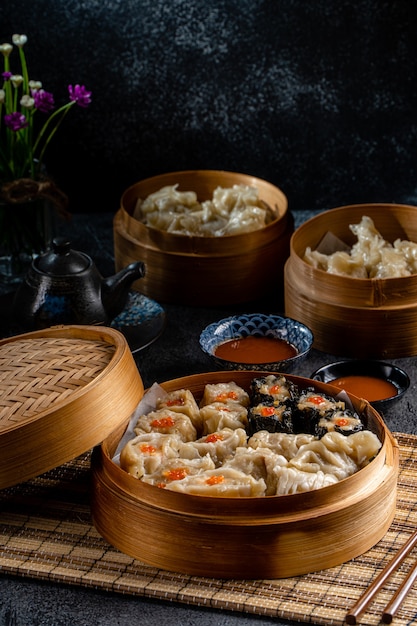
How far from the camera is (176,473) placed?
2.42 meters

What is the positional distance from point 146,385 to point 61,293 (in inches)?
15.8

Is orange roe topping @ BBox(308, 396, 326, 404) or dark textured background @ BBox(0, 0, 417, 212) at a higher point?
dark textured background @ BBox(0, 0, 417, 212)

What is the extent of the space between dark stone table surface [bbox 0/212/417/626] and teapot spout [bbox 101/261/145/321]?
0.17m

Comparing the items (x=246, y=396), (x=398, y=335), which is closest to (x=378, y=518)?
(x=246, y=396)

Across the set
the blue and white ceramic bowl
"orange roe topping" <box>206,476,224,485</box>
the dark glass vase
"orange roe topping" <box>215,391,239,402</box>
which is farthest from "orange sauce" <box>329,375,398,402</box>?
the dark glass vase

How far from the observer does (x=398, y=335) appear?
3.34 metres

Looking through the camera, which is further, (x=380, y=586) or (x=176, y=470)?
(x=176, y=470)

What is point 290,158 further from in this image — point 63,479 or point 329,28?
point 63,479

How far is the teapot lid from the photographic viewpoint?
3.21 metres

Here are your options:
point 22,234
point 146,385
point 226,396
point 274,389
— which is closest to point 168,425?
point 226,396

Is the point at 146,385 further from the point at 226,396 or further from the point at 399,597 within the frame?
the point at 399,597

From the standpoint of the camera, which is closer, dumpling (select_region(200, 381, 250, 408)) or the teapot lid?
dumpling (select_region(200, 381, 250, 408))

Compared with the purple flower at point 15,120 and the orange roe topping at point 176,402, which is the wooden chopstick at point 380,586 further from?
the purple flower at point 15,120

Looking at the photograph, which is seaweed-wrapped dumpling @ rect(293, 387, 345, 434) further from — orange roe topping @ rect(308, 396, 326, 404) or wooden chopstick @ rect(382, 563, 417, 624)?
wooden chopstick @ rect(382, 563, 417, 624)
